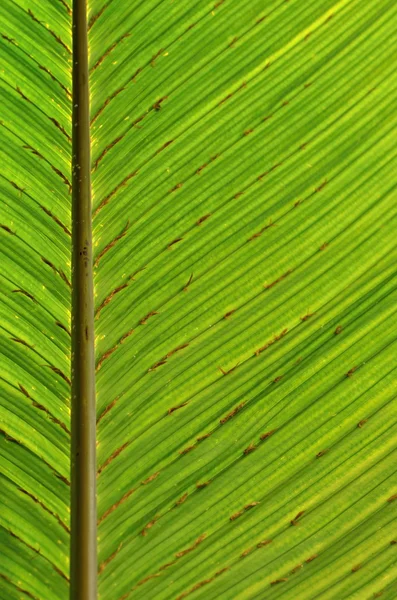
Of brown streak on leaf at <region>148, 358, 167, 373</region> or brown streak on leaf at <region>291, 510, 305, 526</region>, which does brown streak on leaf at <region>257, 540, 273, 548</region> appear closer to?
brown streak on leaf at <region>291, 510, 305, 526</region>

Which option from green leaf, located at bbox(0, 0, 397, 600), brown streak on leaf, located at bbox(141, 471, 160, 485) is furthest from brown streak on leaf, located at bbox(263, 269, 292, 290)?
brown streak on leaf, located at bbox(141, 471, 160, 485)

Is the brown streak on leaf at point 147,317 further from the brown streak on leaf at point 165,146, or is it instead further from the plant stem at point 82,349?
the brown streak on leaf at point 165,146

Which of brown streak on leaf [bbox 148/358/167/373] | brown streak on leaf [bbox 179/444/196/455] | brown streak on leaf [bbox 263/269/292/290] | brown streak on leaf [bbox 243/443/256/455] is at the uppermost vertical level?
brown streak on leaf [bbox 263/269/292/290]

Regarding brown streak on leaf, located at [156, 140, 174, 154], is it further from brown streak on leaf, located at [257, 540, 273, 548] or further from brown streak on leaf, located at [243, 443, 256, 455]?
brown streak on leaf, located at [257, 540, 273, 548]

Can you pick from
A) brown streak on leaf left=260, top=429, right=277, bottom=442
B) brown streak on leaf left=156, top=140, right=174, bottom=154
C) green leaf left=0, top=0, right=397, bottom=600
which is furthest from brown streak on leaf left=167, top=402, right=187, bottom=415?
brown streak on leaf left=156, top=140, right=174, bottom=154

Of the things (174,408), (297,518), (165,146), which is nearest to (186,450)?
(174,408)

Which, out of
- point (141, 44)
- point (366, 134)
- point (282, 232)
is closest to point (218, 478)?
point (282, 232)

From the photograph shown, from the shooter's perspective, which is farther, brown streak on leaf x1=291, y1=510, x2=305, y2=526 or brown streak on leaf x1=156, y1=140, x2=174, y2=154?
brown streak on leaf x1=156, y1=140, x2=174, y2=154

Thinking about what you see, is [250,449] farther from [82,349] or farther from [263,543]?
[82,349]

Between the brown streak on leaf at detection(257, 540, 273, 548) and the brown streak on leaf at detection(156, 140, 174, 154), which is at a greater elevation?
the brown streak on leaf at detection(156, 140, 174, 154)
